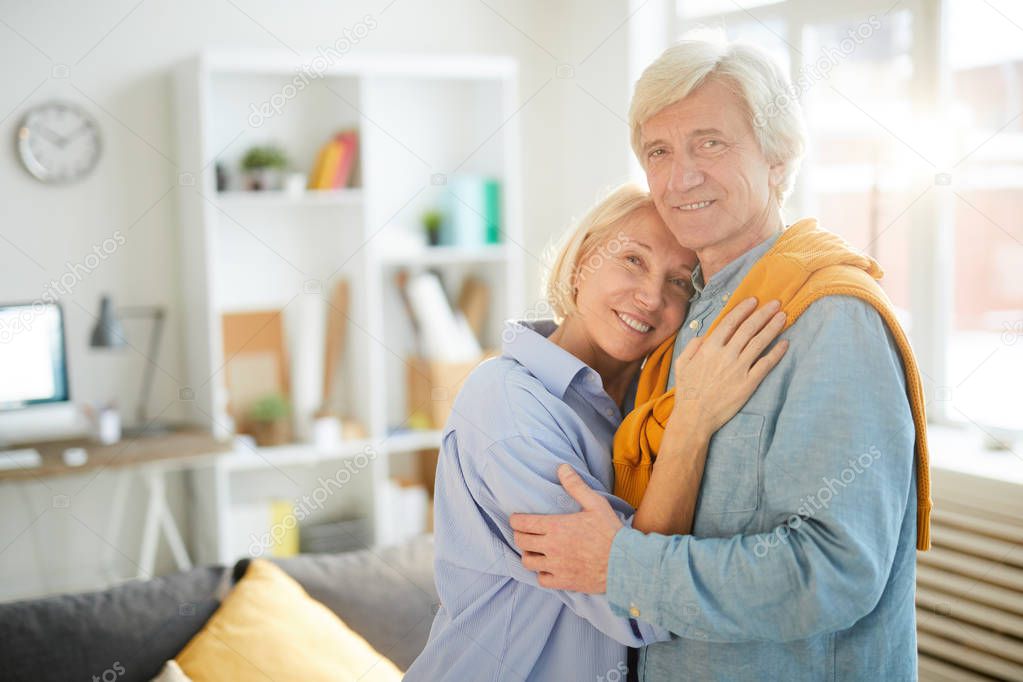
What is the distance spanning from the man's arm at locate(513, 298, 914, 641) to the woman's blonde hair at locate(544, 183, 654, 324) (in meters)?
0.44

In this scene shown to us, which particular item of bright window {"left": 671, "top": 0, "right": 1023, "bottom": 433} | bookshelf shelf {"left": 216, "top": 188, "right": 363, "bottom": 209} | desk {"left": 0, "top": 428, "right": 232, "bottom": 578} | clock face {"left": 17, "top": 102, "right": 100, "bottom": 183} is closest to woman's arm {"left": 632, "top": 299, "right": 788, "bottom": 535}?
bright window {"left": 671, "top": 0, "right": 1023, "bottom": 433}

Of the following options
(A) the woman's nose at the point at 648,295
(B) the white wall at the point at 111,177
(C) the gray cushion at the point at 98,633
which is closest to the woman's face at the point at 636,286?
(A) the woman's nose at the point at 648,295

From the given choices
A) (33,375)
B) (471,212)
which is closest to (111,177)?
(33,375)

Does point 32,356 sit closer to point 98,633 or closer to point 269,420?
point 269,420

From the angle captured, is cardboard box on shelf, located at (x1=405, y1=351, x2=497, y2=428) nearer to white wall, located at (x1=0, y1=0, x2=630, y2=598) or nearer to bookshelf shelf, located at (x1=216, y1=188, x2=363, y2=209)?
bookshelf shelf, located at (x1=216, y1=188, x2=363, y2=209)

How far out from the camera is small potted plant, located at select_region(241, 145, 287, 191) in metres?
3.85

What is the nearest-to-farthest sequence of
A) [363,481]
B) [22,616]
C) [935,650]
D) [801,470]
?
[801,470], [22,616], [935,650], [363,481]

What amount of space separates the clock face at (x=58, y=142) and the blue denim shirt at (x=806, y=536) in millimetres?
3181

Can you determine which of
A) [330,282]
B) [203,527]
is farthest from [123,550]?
[330,282]

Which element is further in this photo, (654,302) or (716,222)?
(654,302)

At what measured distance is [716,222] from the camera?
1.53 meters

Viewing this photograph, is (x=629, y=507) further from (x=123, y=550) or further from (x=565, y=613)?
(x=123, y=550)

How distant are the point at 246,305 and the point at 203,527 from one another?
36.7 inches

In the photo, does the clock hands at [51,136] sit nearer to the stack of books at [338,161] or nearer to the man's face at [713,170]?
the stack of books at [338,161]
